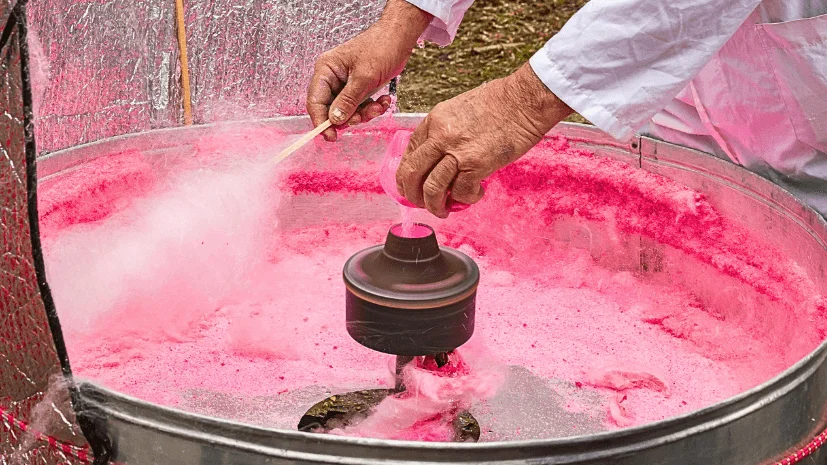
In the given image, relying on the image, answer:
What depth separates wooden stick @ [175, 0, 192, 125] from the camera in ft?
6.08

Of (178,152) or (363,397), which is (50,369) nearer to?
Answer: (363,397)

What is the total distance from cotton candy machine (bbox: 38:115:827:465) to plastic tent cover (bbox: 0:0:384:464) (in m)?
0.12

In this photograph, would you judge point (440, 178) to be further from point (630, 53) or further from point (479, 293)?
point (479, 293)

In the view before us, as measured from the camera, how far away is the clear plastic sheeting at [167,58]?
5.55 ft

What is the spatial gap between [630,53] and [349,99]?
22.6 inches

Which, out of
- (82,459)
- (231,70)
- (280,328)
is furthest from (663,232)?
(82,459)

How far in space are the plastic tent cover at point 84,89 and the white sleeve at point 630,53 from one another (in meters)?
0.73

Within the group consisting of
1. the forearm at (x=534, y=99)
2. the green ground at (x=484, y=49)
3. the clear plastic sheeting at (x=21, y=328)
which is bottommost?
the green ground at (x=484, y=49)

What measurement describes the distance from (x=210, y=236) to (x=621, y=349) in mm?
812

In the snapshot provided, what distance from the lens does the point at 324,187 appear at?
6.37 ft

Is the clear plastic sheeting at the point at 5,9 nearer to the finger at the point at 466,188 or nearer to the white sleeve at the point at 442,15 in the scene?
the finger at the point at 466,188

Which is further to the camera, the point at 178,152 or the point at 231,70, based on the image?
the point at 231,70

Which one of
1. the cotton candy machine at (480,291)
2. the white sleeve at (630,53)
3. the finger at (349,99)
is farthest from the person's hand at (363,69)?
the white sleeve at (630,53)

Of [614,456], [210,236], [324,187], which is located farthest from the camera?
[324,187]
